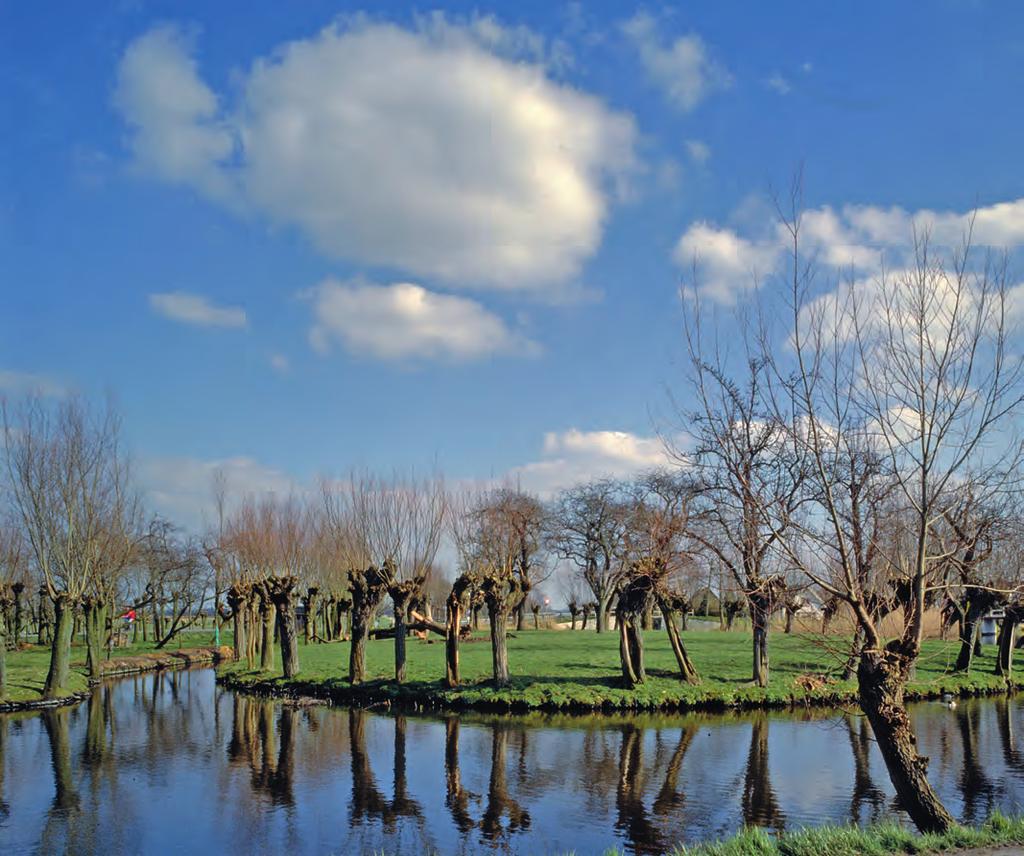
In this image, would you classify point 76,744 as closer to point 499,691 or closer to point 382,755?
point 382,755

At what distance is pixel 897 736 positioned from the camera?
10891mm

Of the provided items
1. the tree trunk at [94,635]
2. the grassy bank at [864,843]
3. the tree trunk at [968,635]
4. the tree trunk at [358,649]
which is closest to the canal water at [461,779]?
the grassy bank at [864,843]

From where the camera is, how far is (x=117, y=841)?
1407 cm

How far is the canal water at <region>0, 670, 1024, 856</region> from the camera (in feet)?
46.5

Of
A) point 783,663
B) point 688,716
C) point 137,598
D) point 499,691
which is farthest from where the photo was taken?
point 137,598

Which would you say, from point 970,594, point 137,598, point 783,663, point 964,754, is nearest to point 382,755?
point 964,754

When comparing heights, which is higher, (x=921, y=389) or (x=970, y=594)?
(x=921, y=389)

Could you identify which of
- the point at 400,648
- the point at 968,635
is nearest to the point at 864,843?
the point at 400,648

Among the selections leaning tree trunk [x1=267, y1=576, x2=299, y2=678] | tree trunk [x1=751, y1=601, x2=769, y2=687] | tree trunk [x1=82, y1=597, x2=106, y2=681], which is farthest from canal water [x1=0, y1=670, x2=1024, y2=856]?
tree trunk [x1=82, y1=597, x2=106, y2=681]

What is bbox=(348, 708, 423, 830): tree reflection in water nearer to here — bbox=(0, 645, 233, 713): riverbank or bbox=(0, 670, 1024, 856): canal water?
bbox=(0, 670, 1024, 856): canal water

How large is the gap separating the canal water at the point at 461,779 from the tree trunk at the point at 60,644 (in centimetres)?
367

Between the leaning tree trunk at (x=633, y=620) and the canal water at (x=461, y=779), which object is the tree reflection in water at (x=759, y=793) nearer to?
the canal water at (x=461, y=779)

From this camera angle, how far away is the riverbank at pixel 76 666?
31406 mm

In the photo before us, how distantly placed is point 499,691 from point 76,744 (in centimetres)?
1278
